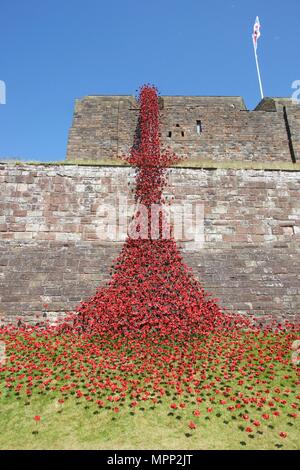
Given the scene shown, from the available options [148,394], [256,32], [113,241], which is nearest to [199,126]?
[256,32]

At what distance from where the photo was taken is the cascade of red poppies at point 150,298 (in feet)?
29.1

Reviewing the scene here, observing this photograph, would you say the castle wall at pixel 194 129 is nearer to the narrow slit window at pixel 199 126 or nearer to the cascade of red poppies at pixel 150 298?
the narrow slit window at pixel 199 126

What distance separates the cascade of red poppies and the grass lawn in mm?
668

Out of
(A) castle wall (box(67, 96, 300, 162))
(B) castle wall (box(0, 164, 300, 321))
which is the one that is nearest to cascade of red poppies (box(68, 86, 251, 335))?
(B) castle wall (box(0, 164, 300, 321))

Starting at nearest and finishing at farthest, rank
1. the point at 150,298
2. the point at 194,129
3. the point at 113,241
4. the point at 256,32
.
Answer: the point at 150,298 < the point at 113,241 < the point at 194,129 < the point at 256,32

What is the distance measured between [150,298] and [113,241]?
2.86 meters

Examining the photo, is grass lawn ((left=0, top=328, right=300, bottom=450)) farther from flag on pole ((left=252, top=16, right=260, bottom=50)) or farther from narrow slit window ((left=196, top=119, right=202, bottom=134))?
flag on pole ((left=252, top=16, right=260, bottom=50))

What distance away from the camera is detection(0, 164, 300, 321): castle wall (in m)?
9.99

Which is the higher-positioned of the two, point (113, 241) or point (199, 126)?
point (199, 126)

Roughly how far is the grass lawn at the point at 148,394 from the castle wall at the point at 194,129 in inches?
513

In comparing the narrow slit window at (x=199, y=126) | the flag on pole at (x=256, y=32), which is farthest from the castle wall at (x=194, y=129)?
the flag on pole at (x=256, y=32)

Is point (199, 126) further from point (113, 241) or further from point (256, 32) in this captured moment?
point (113, 241)

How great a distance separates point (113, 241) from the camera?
11531 mm

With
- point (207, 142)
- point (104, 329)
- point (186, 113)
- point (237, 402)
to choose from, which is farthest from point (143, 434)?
point (186, 113)
